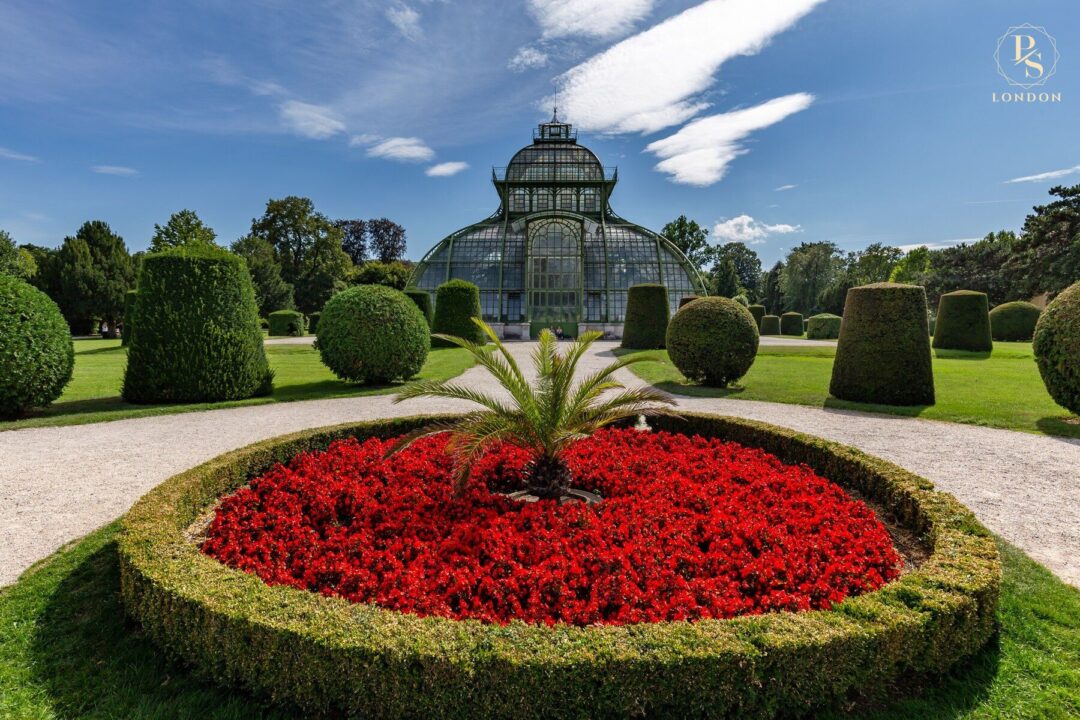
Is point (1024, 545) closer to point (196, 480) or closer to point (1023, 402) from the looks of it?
point (196, 480)

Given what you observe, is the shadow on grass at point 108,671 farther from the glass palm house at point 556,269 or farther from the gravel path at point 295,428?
the glass palm house at point 556,269

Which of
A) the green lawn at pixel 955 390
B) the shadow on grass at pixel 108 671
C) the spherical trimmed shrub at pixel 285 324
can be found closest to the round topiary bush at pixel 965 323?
the green lawn at pixel 955 390

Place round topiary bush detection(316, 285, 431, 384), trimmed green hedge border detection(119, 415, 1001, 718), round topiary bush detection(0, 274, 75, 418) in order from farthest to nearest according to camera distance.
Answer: round topiary bush detection(316, 285, 431, 384) → round topiary bush detection(0, 274, 75, 418) → trimmed green hedge border detection(119, 415, 1001, 718)

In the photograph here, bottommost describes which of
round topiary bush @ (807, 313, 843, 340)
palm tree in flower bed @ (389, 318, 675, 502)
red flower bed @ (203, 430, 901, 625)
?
red flower bed @ (203, 430, 901, 625)

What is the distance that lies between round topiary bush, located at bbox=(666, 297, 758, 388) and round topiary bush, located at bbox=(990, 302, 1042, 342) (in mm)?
25794

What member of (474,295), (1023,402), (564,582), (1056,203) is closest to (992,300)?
(1056,203)

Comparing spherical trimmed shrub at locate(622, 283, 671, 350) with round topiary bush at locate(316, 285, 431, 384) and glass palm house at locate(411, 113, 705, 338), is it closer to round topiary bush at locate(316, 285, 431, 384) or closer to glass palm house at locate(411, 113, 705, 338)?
glass palm house at locate(411, 113, 705, 338)

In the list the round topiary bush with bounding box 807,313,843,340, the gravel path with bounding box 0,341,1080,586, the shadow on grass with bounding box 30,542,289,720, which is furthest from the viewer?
the round topiary bush with bounding box 807,313,843,340

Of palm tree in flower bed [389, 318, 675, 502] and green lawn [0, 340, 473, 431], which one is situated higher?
palm tree in flower bed [389, 318, 675, 502]

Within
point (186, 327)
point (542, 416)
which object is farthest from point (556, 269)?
point (542, 416)

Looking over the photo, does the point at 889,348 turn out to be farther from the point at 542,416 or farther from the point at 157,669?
the point at 157,669

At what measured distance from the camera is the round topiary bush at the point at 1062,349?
895 centimetres

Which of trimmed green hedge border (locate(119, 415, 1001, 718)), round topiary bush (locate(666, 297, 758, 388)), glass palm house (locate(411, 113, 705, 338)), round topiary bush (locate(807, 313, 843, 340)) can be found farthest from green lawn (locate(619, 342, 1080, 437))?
round topiary bush (locate(807, 313, 843, 340))

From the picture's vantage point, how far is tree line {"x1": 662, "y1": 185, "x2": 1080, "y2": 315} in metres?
36.3
